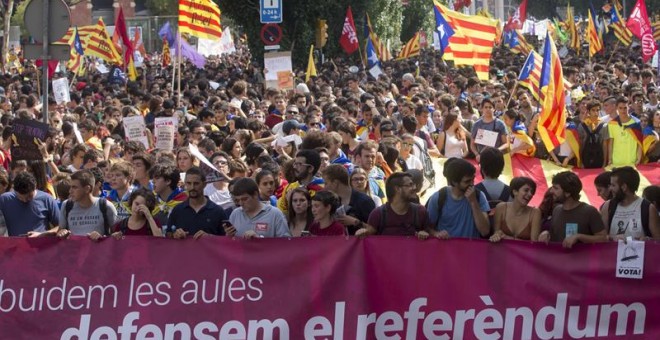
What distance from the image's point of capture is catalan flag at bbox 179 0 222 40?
19.5 meters

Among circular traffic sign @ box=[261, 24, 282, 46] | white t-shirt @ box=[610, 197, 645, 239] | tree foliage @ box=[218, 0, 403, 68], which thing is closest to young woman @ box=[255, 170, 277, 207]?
white t-shirt @ box=[610, 197, 645, 239]

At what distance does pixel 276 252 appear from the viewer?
8.37 metres

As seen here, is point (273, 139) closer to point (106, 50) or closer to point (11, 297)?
point (11, 297)

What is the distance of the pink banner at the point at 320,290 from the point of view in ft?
26.8

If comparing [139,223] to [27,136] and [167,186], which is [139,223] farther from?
[27,136]

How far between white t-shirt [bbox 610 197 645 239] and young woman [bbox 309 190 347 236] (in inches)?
66.3

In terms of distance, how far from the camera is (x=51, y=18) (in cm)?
1242

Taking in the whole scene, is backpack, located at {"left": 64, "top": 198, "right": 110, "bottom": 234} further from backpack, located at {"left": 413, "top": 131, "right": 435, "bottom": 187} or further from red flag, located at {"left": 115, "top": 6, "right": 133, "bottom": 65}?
red flag, located at {"left": 115, "top": 6, "right": 133, "bottom": 65}

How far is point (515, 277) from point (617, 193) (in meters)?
1.00

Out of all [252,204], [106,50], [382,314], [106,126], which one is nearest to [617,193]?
[382,314]

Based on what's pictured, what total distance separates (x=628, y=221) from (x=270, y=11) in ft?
56.9

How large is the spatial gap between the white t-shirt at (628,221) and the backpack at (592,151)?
17.2 ft

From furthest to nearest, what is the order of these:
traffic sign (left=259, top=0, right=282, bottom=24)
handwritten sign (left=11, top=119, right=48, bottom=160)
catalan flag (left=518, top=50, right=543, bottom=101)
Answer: traffic sign (left=259, top=0, right=282, bottom=24), catalan flag (left=518, top=50, right=543, bottom=101), handwritten sign (left=11, top=119, right=48, bottom=160)

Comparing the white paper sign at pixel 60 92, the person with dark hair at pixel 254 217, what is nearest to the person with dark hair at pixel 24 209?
the person with dark hair at pixel 254 217
